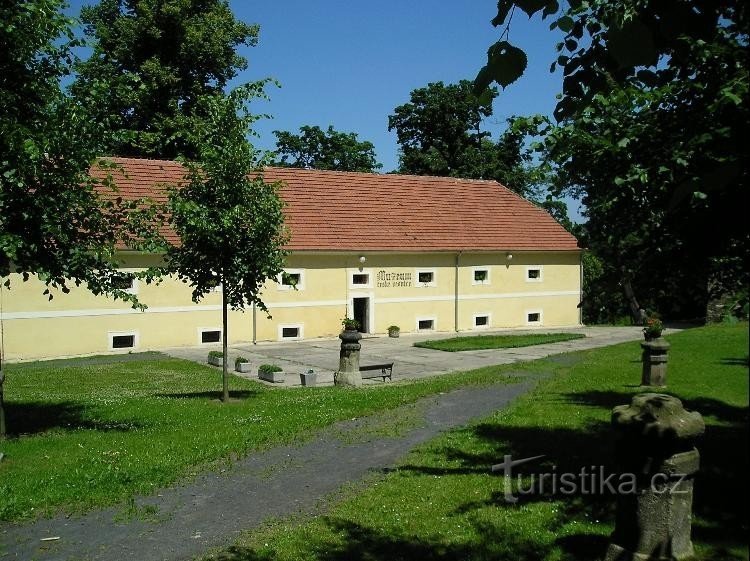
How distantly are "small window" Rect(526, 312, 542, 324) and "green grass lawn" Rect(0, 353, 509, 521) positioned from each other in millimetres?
16796

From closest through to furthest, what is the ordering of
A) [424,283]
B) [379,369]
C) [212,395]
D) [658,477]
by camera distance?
[658,477], [212,395], [379,369], [424,283]

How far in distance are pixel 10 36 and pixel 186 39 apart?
88.0 feet

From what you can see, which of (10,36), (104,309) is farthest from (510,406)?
(104,309)

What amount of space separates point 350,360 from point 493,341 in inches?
470

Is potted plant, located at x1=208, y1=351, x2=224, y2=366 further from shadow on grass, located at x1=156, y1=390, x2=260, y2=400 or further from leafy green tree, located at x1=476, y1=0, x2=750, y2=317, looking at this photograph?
leafy green tree, located at x1=476, y1=0, x2=750, y2=317

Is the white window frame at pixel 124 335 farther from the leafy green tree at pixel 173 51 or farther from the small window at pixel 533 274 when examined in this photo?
the small window at pixel 533 274

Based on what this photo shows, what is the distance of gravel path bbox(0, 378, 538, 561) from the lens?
6.43 metres

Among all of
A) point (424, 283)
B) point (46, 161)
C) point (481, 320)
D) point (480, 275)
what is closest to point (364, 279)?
point (424, 283)

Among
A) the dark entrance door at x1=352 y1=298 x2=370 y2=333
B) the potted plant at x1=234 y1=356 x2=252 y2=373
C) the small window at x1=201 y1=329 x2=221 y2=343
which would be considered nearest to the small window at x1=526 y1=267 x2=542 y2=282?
the dark entrance door at x1=352 y1=298 x2=370 y2=333

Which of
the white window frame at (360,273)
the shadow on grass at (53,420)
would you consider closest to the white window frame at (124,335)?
the white window frame at (360,273)

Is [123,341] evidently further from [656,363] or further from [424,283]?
[656,363]

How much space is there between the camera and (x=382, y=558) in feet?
19.0

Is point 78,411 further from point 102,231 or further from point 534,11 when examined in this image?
point 534,11

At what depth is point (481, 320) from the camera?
3441 cm
